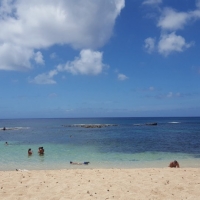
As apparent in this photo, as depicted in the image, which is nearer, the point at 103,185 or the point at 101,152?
the point at 103,185

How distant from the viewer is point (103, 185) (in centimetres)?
1230

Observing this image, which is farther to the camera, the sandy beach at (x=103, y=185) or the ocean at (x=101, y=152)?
the ocean at (x=101, y=152)

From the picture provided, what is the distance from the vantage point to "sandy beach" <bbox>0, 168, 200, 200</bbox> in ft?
35.2

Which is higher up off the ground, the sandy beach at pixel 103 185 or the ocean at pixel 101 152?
the sandy beach at pixel 103 185

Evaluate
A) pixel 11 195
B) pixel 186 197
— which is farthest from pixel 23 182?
pixel 186 197

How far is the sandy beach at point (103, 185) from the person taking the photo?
10.7 metres

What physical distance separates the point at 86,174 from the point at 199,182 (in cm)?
645

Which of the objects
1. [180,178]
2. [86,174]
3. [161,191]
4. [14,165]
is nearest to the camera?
[161,191]

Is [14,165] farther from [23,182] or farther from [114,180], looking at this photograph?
[114,180]

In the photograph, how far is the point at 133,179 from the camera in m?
13.5

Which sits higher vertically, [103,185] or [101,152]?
[103,185]

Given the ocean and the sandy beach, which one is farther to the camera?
the ocean

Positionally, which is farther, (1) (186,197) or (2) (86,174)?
(2) (86,174)

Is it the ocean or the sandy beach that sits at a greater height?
the sandy beach
